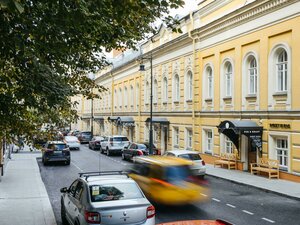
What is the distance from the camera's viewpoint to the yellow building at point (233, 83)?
1914cm

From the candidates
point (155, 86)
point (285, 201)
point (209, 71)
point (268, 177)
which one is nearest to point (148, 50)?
point (155, 86)

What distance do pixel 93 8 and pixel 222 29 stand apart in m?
19.2

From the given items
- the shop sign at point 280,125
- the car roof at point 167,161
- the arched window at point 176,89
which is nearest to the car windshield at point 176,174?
the car roof at point 167,161

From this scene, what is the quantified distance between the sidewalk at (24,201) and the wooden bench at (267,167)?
10418mm

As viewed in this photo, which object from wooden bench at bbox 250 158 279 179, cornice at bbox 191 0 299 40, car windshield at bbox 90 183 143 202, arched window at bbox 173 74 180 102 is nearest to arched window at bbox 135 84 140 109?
arched window at bbox 173 74 180 102

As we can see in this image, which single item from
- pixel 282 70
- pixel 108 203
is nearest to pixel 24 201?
→ pixel 108 203

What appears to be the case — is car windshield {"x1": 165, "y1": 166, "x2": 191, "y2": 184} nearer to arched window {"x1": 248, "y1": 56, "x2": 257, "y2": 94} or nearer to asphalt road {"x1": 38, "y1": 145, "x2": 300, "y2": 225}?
asphalt road {"x1": 38, "y1": 145, "x2": 300, "y2": 225}

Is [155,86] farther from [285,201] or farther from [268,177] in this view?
[285,201]

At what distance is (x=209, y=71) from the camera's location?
27266 mm

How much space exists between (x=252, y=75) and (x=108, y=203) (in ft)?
51.7

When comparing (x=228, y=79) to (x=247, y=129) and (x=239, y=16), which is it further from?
(x=247, y=129)

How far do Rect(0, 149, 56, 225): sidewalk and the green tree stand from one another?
3103 mm

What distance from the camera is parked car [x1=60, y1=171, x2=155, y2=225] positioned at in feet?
27.3

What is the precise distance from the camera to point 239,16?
Answer: 22.7 meters
